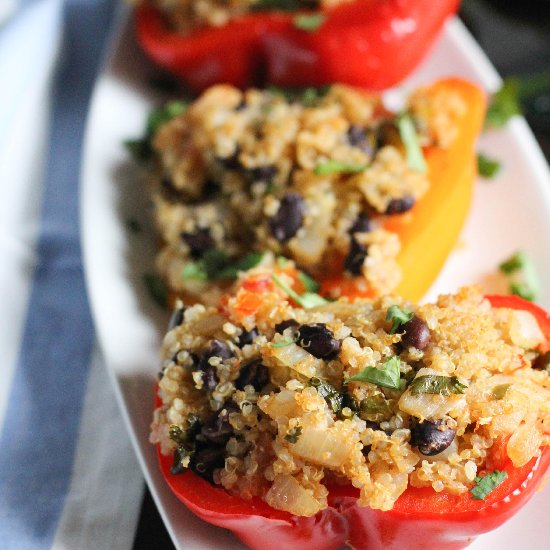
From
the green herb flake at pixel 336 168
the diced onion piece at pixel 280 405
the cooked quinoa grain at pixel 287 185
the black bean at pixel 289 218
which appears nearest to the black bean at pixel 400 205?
the cooked quinoa grain at pixel 287 185

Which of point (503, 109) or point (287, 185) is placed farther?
point (503, 109)

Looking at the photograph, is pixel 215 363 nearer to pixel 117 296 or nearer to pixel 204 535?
pixel 204 535

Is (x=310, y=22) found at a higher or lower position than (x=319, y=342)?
higher

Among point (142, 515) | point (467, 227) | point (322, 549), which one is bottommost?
point (142, 515)

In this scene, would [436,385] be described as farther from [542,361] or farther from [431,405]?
[542,361]

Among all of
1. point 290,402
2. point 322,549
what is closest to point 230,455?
point 290,402

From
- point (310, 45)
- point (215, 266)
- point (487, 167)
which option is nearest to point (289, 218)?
point (215, 266)
